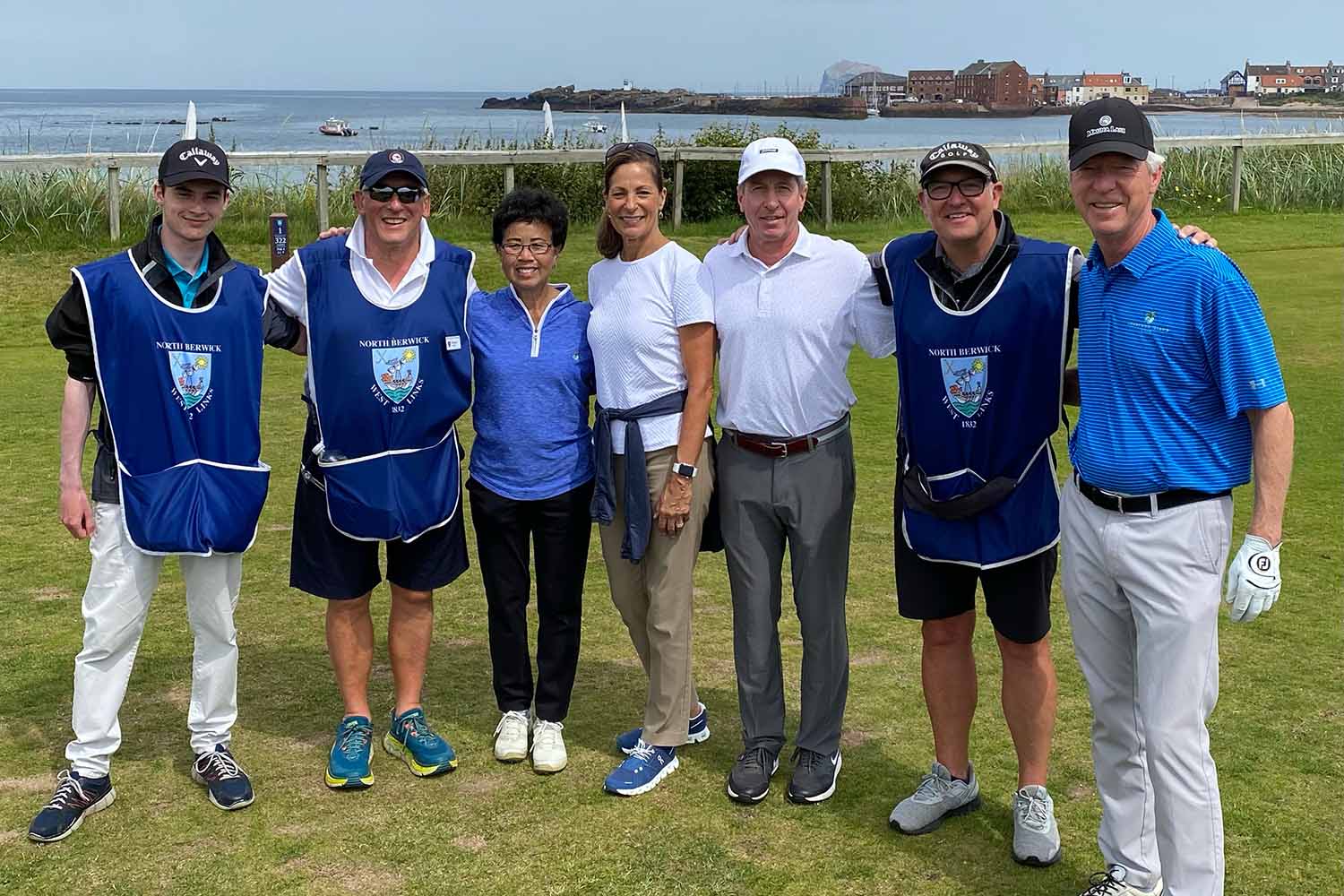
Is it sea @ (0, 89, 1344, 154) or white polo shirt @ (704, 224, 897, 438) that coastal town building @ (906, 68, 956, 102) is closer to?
sea @ (0, 89, 1344, 154)

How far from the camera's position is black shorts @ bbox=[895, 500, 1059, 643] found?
164 inches

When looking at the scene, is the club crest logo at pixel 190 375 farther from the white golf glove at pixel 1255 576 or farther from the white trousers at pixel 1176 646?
the white golf glove at pixel 1255 576

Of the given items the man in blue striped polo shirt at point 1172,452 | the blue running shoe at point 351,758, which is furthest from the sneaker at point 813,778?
the blue running shoe at point 351,758

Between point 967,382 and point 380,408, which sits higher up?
point 967,382

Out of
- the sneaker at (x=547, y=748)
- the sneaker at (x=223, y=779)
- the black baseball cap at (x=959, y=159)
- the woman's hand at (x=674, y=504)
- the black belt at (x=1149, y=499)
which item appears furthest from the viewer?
the sneaker at (x=547, y=748)

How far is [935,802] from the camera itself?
4.38 meters

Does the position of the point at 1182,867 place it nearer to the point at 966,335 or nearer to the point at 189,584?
the point at 966,335

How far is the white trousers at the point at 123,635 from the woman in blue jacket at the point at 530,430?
2.77ft

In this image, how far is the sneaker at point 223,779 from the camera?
14.7 ft

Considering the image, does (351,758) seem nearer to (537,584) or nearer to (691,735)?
(537,584)

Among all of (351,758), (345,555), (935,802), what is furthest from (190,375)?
(935,802)

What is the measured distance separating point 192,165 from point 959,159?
85.8 inches

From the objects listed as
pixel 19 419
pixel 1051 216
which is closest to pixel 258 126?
pixel 1051 216

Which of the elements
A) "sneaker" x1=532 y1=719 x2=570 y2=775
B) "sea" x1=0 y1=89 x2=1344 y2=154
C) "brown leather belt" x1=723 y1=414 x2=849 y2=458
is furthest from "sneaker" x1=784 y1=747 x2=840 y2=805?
"sea" x1=0 y1=89 x2=1344 y2=154
